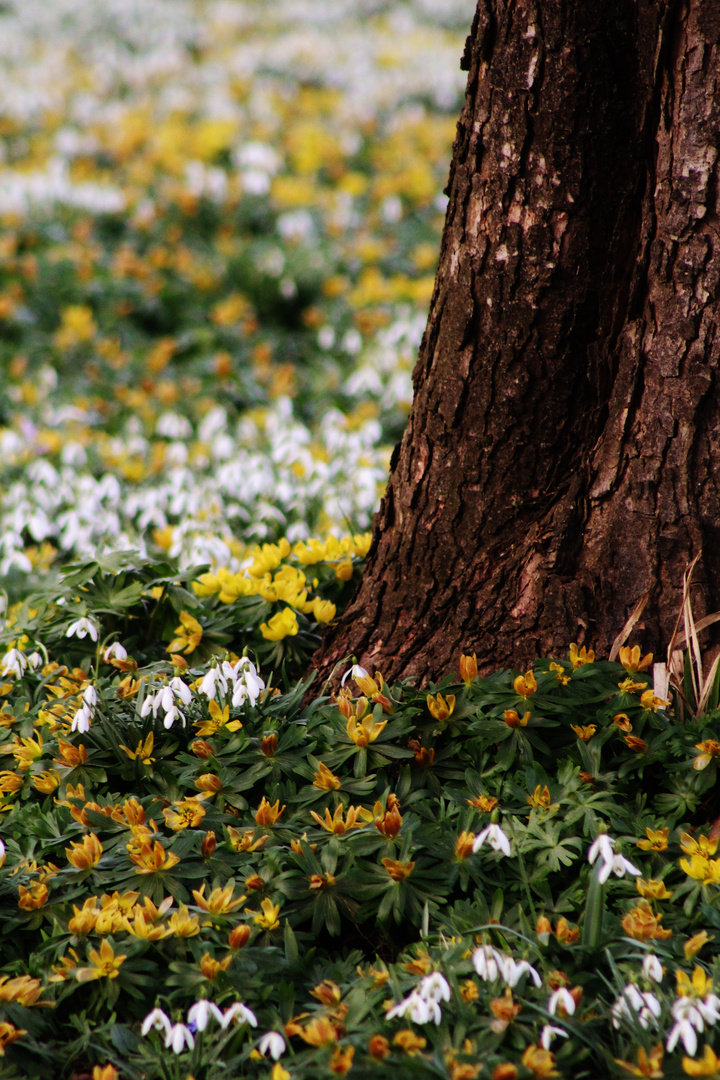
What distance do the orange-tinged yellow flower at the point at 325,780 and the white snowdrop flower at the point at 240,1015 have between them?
0.53 m

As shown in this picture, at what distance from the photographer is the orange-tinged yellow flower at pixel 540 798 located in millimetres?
2092

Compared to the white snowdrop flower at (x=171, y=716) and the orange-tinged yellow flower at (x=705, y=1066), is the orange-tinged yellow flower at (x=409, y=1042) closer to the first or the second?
the orange-tinged yellow flower at (x=705, y=1066)

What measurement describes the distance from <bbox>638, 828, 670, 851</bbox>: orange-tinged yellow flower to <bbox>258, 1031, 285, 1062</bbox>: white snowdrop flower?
83 cm

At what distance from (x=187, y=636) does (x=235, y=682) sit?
0.43 metres

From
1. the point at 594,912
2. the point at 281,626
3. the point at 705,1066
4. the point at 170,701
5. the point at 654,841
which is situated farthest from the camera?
the point at 281,626

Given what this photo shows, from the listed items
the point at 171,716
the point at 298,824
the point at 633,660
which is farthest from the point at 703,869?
the point at 171,716

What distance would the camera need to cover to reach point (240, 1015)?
5.71 feet

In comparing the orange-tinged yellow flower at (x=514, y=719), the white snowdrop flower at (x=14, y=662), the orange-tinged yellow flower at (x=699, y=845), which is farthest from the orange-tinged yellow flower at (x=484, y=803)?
the white snowdrop flower at (x=14, y=662)

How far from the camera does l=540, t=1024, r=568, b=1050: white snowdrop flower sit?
1601 millimetres

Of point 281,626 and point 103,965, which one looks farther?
point 281,626

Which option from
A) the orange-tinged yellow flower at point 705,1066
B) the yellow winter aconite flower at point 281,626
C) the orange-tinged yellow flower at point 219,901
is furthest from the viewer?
the yellow winter aconite flower at point 281,626

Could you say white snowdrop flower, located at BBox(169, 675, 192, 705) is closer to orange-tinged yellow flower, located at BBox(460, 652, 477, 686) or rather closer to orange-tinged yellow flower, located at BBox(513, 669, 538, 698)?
orange-tinged yellow flower, located at BBox(460, 652, 477, 686)

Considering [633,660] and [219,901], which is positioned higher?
[633,660]

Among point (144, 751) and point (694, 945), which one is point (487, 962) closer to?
point (694, 945)
